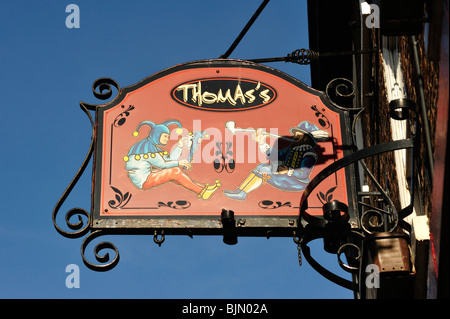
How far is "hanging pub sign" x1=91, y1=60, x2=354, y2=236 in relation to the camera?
22.2 feet

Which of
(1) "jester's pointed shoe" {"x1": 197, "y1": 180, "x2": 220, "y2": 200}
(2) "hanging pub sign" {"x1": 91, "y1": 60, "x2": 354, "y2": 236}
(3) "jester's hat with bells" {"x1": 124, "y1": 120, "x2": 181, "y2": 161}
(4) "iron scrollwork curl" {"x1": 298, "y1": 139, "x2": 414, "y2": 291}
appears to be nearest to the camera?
(4) "iron scrollwork curl" {"x1": 298, "y1": 139, "x2": 414, "y2": 291}

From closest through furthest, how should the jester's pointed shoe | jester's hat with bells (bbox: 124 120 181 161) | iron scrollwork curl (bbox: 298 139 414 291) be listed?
iron scrollwork curl (bbox: 298 139 414 291)
the jester's pointed shoe
jester's hat with bells (bbox: 124 120 181 161)

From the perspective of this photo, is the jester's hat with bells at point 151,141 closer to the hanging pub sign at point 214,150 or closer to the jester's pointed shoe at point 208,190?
the hanging pub sign at point 214,150

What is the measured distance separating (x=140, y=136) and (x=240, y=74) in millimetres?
1144

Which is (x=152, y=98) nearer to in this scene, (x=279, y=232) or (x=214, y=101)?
(x=214, y=101)

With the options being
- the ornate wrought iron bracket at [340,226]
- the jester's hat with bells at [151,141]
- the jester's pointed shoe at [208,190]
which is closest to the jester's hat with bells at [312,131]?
the ornate wrought iron bracket at [340,226]

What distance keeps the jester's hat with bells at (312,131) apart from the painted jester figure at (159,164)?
3.00ft

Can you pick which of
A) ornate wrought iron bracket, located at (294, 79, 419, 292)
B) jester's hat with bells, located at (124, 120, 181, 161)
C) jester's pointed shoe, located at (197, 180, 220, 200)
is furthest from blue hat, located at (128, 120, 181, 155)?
ornate wrought iron bracket, located at (294, 79, 419, 292)

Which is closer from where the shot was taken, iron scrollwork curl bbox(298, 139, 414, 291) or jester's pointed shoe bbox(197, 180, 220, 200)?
iron scrollwork curl bbox(298, 139, 414, 291)

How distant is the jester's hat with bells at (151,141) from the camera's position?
7.21 m

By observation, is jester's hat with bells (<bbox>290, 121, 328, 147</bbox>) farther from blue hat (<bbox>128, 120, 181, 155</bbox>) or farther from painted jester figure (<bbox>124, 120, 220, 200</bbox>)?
blue hat (<bbox>128, 120, 181, 155</bbox>)

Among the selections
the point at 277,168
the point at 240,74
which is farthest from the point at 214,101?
the point at 277,168

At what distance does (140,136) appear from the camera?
7.32 metres
